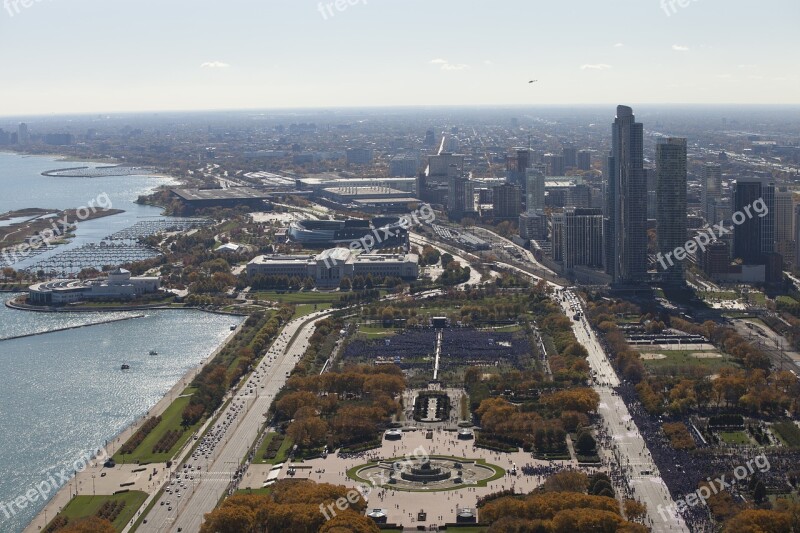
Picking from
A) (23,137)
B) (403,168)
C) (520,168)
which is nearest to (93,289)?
(520,168)

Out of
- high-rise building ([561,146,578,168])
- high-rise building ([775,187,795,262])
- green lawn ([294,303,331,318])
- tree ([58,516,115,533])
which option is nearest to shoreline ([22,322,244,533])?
tree ([58,516,115,533])

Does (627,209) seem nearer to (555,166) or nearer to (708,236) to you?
(708,236)

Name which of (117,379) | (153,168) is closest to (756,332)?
(117,379)

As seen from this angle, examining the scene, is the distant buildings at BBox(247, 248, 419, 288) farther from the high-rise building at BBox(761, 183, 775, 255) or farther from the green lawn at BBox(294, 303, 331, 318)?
the high-rise building at BBox(761, 183, 775, 255)

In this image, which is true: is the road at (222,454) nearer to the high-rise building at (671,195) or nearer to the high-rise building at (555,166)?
the high-rise building at (671,195)

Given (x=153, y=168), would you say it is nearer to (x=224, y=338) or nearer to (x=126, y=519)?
(x=224, y=338)
